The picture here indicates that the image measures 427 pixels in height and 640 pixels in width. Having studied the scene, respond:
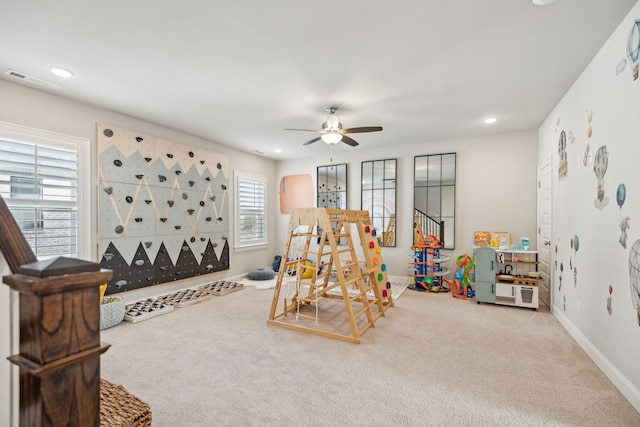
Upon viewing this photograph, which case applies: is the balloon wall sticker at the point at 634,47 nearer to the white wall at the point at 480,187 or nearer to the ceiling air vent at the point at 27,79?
the white wall at the point at 480,187

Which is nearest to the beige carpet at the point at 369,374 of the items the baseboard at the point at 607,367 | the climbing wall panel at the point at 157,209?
the baseboard at the point at 607,367

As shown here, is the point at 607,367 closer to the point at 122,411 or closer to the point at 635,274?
the point at 635,274

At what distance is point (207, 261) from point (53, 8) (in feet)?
12.6

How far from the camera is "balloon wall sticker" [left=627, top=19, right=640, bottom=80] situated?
193cm

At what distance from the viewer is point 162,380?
7.42ft

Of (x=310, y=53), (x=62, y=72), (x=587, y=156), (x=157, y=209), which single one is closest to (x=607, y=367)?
(x=587, y=156)

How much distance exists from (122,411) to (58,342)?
0.84 meters

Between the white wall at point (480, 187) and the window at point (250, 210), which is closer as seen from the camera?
the white wall at point (480, 187)

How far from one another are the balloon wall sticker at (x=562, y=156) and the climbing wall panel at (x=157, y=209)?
4.99m

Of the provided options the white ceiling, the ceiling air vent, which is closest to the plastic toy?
the white ceiling

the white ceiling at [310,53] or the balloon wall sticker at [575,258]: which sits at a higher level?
the white ceiling at [310,53]

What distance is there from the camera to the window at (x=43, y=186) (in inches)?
118

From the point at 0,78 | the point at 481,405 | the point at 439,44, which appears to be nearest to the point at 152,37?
the point at 0,78

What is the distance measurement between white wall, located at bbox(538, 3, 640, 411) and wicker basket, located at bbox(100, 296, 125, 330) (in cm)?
456
